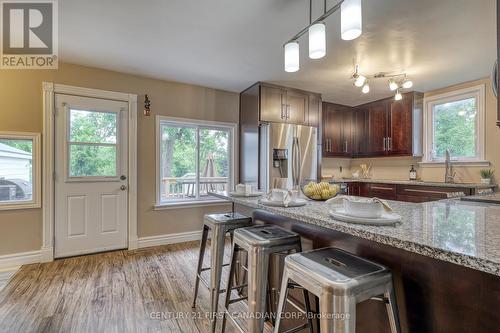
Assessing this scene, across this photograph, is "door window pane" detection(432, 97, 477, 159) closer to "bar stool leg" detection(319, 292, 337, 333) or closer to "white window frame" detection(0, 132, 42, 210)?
"bar stool leg" detection(319, 292, 337, 333)

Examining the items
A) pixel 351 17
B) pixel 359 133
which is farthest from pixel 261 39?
pixel 359 133

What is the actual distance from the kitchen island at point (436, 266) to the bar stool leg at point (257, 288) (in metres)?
0.31

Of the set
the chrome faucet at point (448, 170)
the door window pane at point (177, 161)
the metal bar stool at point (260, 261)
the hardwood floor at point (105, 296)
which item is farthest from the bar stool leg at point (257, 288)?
the chrome faucet at point (448, 170)

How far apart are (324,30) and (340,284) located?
143 centimetres

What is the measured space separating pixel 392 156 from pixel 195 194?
11.4ft

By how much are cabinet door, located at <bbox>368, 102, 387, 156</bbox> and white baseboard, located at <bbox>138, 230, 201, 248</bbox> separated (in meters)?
3.52

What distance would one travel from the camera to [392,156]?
14.3 ft

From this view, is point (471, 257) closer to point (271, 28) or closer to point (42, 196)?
point (271, 28)

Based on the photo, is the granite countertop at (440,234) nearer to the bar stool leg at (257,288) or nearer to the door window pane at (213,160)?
the bar stool leg at (257,288)

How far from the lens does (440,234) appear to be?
2.82 feet

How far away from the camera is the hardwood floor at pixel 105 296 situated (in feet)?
5.90

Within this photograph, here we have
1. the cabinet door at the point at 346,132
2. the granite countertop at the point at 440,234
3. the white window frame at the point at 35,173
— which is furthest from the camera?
the cabinet door at the point at 346,132

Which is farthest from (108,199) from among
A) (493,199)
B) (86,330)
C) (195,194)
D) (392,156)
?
(392,156)

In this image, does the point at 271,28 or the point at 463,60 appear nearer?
the point at 271,28
